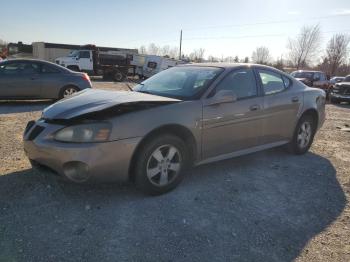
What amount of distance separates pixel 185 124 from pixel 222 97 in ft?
2.08

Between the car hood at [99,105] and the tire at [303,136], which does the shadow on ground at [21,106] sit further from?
the tire at [303,136]

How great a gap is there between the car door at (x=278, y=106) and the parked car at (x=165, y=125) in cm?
2

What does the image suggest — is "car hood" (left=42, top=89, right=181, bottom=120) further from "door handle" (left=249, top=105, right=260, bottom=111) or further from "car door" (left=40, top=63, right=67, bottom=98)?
"car door" (left=40, top=63, right=67, bottom=98)

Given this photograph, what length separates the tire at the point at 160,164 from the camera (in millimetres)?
3812

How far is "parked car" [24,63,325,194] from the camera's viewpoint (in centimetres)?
359

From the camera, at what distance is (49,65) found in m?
10.8

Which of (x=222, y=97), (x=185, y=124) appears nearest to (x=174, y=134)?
(x=185, y=124)

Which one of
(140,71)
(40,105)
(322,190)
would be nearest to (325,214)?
(322,190)

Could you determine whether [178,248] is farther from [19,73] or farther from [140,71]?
[140,71]

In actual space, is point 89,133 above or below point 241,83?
below

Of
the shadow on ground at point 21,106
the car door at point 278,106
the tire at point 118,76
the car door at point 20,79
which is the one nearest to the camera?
the car door at point 278,106

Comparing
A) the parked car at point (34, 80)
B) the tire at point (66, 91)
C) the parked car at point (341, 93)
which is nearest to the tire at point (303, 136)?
the parked car at point (34, 80)

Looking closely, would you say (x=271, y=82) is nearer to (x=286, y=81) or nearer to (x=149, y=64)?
(x=286, y=81)

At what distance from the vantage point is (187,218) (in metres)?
3.59
